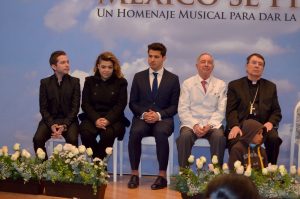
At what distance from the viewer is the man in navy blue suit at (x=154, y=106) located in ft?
17.5

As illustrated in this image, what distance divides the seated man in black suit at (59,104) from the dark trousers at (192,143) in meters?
1.05

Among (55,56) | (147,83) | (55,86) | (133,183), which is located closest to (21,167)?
(133,183)

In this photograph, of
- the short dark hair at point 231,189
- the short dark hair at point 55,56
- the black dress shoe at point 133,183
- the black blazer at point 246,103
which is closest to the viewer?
the short dark hair at point 231,189

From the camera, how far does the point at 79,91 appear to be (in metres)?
5.73

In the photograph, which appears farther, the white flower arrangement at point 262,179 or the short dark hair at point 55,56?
the short dark hair at point 55,56

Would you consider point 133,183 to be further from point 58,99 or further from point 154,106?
point 58,99

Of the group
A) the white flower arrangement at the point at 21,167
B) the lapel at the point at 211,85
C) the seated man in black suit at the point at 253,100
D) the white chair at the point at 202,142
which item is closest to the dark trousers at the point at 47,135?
the white flower arrangement at the point at 21,167

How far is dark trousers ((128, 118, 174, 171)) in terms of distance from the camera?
5324 millimetres

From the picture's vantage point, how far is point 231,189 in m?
1.72

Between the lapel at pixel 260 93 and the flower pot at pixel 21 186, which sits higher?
the lapel at pixel 260 93

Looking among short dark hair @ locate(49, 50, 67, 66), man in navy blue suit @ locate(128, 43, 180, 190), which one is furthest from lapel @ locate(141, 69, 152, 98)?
short dark hair @ locate(49, 50, 67, 66)

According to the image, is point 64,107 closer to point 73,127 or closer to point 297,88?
point 73,127

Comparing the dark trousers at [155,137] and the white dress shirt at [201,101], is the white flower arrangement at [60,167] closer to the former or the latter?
the dark trousers at [155,137]

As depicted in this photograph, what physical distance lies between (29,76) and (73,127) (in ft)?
4.11
